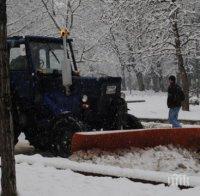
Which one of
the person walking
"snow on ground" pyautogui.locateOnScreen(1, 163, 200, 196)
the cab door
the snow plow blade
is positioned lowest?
"snow on ground" pyautogui.locateOnScreen(1, 163, 200, 196)

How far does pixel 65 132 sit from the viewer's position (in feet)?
34.8

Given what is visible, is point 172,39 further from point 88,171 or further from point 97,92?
point 88,171

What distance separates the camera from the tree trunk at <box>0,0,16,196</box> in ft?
20.6

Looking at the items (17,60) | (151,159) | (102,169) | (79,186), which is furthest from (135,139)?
(17,60)

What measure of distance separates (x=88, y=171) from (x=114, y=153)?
1267mm

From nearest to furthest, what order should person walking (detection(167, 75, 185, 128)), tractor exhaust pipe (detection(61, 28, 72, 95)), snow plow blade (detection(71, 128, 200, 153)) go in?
snow plow blade (detection(71, 128, 200, 153)) < tractor exhaust pipe (detection(61, 28, 72, 95)) < person walking (detection(167, 75, 185, 128))

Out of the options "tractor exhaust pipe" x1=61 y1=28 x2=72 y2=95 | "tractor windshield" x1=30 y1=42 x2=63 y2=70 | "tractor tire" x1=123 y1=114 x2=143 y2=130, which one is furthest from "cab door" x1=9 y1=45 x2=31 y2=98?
"tractor tire" x1=123 y1=114 x2=143 y2=130

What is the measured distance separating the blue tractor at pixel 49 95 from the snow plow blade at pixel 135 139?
6.15 feet

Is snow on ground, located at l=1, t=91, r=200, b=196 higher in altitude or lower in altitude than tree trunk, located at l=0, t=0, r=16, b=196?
lower

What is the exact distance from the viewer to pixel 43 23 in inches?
1216

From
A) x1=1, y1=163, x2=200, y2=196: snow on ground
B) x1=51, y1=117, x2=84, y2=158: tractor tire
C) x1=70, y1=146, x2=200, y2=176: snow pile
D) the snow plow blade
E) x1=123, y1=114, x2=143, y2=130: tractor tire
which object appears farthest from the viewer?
x1=123, y1=114, x2=143, y2=130: tractor tire

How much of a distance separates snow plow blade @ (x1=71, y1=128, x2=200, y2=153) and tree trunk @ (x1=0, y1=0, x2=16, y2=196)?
115 inches

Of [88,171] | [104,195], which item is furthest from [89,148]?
[104,195]

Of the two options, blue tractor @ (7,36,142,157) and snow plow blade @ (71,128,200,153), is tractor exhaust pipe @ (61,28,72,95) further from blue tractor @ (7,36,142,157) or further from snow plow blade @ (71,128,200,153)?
snow plow blade @ (71,128,200,153)
